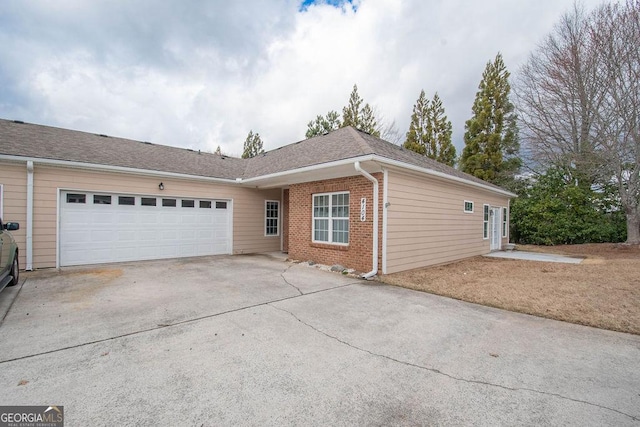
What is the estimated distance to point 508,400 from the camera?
244 cm

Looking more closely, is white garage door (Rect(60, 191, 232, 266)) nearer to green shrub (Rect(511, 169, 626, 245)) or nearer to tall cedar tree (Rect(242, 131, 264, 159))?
green shrub (Rect(511, 169, 626, 245))

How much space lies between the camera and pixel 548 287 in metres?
6.36

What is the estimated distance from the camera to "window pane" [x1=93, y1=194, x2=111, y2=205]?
340 inches

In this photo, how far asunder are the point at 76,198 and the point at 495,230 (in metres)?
17.0

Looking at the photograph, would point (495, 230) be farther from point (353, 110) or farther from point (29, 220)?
point (29, 220)

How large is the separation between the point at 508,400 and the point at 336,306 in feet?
9.49

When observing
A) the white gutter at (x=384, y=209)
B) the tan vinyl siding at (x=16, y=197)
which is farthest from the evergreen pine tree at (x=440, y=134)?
the tan vinyl siding at (x=16, y=197)

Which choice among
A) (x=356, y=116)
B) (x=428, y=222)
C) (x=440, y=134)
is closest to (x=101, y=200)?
(x=428, y=222)

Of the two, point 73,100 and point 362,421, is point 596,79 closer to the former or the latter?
point 362,421

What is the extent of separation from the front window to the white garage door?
162 inches

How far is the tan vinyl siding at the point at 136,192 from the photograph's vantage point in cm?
777

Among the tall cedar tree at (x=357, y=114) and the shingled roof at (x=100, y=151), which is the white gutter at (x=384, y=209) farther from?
the tall cedar tree at (x=357, y=114)

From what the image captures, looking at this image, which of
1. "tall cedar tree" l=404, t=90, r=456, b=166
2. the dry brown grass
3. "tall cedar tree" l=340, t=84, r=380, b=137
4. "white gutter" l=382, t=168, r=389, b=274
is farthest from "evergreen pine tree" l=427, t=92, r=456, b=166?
"white gutter" l=382, t=168, r=389, b=274

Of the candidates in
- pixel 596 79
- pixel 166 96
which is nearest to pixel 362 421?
pixel 166 96
